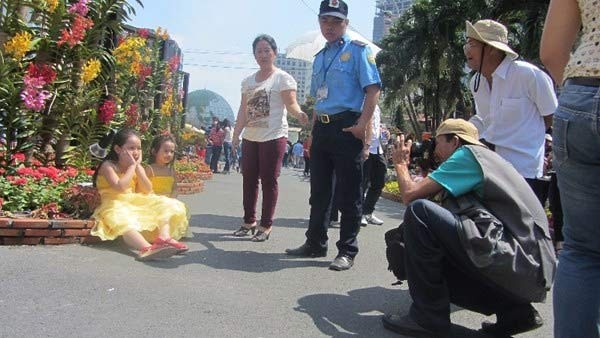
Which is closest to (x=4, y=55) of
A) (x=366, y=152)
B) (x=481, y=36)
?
(x=366, y=152)

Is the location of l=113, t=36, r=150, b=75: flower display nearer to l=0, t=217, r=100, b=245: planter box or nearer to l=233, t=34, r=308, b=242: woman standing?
l=233, t=34, r=308, b=242: woman standing

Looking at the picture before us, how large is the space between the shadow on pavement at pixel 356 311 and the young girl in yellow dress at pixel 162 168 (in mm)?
2270

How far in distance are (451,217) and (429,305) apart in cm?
47

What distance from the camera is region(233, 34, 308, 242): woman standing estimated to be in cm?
539

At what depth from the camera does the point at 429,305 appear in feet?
9.75

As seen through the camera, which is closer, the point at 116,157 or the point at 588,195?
the point at 588,195

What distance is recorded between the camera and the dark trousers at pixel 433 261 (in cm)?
293

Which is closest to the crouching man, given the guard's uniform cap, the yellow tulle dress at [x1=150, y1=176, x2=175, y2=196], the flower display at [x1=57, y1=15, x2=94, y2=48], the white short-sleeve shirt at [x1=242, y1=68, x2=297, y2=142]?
the guard's uniform cap

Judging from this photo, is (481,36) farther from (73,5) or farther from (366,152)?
(73,5)

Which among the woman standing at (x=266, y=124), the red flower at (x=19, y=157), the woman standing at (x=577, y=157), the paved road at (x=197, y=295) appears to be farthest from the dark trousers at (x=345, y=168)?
the red flower at (x=19, y=157)

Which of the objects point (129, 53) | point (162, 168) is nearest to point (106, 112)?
point (129, 53)

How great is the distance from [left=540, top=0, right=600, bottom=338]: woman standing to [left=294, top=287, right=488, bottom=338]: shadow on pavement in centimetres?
121

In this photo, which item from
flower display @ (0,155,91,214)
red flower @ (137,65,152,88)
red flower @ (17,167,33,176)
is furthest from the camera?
red flower @ (137,65,152,88)

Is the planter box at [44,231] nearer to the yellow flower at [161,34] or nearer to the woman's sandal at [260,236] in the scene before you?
the woman's sandal at [260,236]
